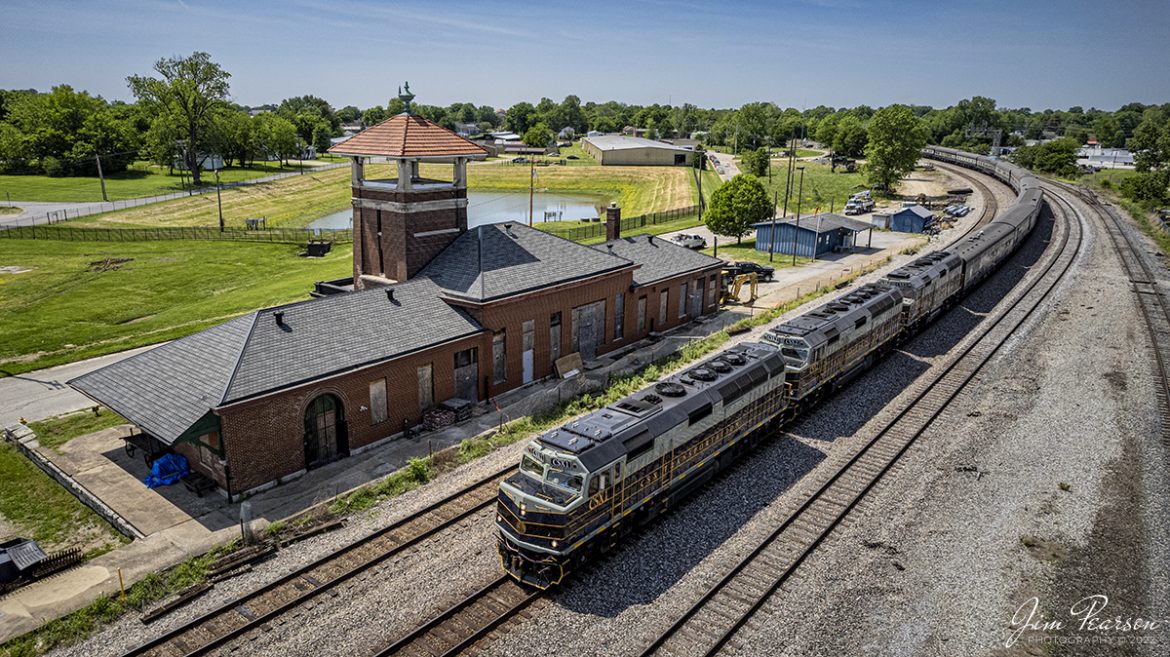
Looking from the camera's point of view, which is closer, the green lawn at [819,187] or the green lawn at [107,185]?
the green lawn at [107,185]

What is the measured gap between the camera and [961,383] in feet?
115

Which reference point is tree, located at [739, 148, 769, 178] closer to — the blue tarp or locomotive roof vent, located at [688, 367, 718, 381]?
locomotive roof vent, located at [688, 367, 718, 381]

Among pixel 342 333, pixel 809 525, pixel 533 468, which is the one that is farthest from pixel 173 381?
pixel 809 525

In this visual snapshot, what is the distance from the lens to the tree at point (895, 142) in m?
107

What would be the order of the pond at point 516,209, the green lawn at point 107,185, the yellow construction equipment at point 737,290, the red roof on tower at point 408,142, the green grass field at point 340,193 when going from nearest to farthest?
the red roof on tower at point 408,142
the yellow construction equipment at point 737,290
the green grass field at point 340,193
the pond at point 516,209
the green lawn at point 107,185

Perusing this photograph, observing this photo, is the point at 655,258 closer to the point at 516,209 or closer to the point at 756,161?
the point at 516,209

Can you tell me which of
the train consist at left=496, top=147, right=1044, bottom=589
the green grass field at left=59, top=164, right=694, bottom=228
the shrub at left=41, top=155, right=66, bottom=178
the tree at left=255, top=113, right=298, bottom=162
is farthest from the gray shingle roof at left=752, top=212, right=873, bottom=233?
the shrub at left=41, top=155, right=66, bottom=178

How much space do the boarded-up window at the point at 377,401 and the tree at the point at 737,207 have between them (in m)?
51.5

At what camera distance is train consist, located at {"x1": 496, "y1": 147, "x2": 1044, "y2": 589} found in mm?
18766

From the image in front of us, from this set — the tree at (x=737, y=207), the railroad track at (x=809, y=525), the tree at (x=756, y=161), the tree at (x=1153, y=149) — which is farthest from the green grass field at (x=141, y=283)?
the tree at (x=1153, y=149)

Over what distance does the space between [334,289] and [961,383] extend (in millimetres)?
32398

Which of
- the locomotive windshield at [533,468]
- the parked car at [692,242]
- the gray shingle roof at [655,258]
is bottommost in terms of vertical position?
the locomotive windshield at [533,468]

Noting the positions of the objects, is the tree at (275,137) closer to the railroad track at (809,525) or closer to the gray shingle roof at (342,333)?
the gray shingle roof at (342,333)

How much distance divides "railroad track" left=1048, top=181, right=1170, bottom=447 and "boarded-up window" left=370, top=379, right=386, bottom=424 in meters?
32.3
